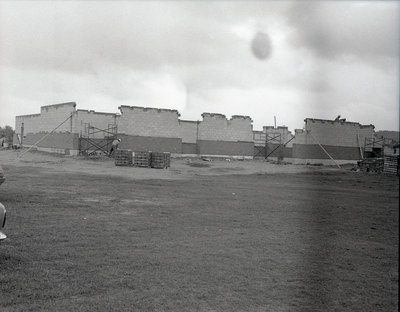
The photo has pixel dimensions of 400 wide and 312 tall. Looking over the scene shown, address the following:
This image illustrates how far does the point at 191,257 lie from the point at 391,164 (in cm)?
3029

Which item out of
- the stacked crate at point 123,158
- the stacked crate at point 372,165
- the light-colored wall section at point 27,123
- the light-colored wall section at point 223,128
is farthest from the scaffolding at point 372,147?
the light-colored wall section at point 27,123

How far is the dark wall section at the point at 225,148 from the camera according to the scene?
4159 centimetres

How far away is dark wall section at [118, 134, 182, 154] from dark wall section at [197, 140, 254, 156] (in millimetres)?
2714

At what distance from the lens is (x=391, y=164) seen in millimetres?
32188

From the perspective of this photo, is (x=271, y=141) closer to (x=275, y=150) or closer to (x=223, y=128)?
(x=275, y=150)

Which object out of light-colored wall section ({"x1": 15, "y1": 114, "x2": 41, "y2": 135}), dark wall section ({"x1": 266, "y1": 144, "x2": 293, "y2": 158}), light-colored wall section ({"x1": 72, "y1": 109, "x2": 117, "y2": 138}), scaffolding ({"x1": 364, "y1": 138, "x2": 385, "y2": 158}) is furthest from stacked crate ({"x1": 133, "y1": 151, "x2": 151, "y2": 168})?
scaffolding ({"x1": 364, "y1": 138, "x2": 385, "y2": 158})

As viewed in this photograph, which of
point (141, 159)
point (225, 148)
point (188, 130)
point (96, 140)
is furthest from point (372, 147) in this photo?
point (96, 140)

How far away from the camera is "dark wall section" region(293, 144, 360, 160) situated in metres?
41.6

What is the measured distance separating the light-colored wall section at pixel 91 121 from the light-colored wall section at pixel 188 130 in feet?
23.1

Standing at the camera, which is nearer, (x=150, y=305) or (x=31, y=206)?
(x=150, y=305)

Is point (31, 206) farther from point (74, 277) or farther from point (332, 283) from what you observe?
point (332, 283)

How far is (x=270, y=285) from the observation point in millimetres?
5406

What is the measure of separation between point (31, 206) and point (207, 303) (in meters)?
7.45

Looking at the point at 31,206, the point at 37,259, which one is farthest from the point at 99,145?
the point at 37,259
